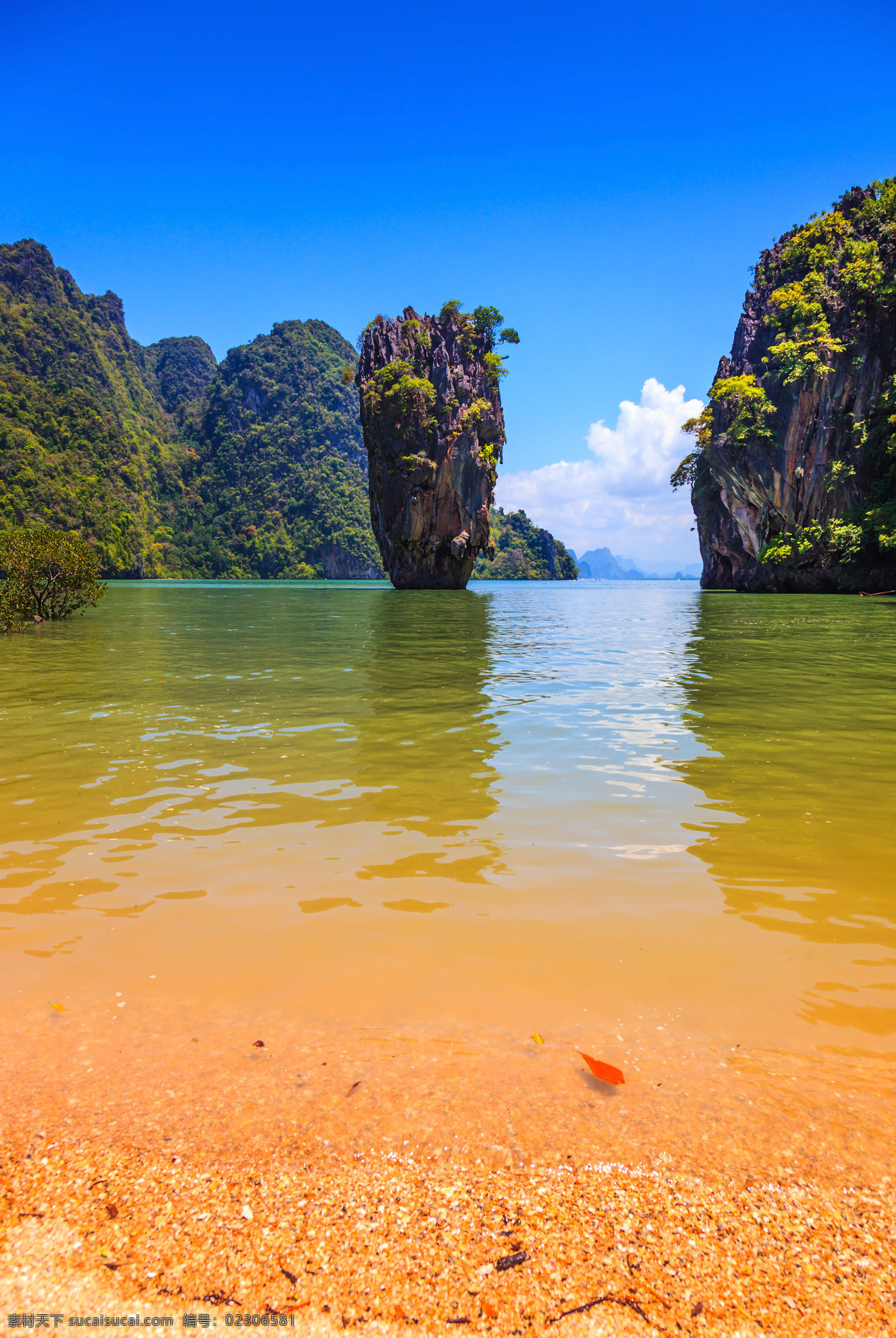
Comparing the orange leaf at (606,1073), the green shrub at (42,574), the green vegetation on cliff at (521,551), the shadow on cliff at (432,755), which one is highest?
the green vegetation on cliff at (521,551)

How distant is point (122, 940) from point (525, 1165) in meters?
2.21

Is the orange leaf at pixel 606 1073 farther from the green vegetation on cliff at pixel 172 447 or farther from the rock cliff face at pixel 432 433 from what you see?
the green vegetation on cliff at pixel 172 447

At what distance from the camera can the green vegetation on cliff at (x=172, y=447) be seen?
91.0 meters

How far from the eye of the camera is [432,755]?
639cm

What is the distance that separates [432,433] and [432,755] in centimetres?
4910

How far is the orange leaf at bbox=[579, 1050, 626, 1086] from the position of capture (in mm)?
2193

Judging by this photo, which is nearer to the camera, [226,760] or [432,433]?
[226,760]

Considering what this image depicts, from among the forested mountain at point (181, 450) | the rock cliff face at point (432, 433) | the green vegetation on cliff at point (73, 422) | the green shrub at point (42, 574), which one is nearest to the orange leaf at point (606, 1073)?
the green shrub at point (42, 574)

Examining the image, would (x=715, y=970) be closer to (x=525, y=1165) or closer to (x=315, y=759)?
(x=525, y=1165)

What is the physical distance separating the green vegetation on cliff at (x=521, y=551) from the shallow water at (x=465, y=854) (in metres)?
139

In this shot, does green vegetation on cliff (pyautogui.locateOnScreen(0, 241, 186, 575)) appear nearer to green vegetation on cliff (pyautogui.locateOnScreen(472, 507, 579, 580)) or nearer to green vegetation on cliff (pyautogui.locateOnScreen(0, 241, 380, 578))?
green vegetation on cliff (pyautogui.locateOnScreen(0, 241, 380, 578))

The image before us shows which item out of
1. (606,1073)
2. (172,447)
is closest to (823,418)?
(606,1073)

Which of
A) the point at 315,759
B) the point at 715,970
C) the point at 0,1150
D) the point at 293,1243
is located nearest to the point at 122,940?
the point at 0,1150

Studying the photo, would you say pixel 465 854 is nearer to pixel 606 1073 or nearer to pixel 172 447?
pixel 606 1073
